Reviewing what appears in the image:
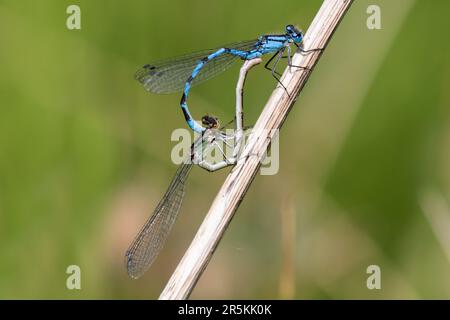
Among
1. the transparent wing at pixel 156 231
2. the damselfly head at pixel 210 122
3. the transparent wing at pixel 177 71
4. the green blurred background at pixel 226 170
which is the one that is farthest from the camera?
the green blurred background at pixel 226 170

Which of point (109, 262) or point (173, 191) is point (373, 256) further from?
point (109, 262)

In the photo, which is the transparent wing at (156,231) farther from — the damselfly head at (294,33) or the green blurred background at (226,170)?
the damselfly head at (294,33)

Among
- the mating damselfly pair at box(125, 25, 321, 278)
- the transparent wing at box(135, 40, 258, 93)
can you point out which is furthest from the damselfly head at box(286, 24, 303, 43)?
the transparent wing at box(135, 40, 258, 93)

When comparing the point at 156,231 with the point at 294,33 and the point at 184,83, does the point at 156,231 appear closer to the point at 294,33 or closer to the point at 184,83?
the point at 184,83

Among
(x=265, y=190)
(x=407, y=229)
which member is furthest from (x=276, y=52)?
(x=407, y=229)

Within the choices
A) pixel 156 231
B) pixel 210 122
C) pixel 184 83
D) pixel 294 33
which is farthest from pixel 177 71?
pixel 156 231

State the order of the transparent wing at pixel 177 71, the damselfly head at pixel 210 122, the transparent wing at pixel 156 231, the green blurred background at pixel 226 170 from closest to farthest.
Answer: the transparent wing at pixel 156 231 → the damselfly head at pixel 210 122 → the transparent wing at pixel 177 71 → the green blurred background at pixel 226 170

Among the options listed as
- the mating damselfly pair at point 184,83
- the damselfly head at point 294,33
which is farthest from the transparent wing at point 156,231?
the damselfly head at point 294,33
